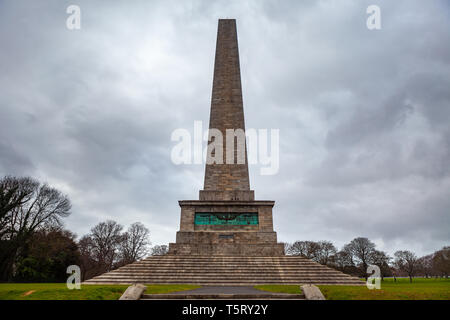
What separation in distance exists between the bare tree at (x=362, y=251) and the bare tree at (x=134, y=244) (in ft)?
109

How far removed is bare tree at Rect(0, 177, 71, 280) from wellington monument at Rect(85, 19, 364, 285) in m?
17.5

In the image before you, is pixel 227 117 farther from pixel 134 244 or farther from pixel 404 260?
pixel 404 260

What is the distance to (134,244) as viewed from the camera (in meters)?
44.5

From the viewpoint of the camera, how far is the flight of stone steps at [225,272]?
50.7 feet

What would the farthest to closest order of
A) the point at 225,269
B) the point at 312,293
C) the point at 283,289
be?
the point at 225,269 → the point at 283,289 → the point at 312,293

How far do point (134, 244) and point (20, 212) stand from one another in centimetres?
1841

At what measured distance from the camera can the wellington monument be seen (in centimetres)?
1602

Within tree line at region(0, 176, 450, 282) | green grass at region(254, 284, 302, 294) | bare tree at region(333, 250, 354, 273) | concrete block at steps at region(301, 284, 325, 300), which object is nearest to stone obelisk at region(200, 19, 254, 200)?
green grass at region(254, 284, 302, 294)

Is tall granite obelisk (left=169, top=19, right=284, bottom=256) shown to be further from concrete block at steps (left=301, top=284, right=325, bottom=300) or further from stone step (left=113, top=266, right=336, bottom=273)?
concrete block at steps (left=301, top=284, right=325, bottom=300)

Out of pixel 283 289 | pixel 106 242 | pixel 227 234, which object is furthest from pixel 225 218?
pixel 106 242

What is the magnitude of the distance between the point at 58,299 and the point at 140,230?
41.9m

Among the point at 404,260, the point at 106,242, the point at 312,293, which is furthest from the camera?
the point at 404,260

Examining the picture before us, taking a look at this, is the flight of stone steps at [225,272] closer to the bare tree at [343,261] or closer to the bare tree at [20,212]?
the bare tree at [20,212]
